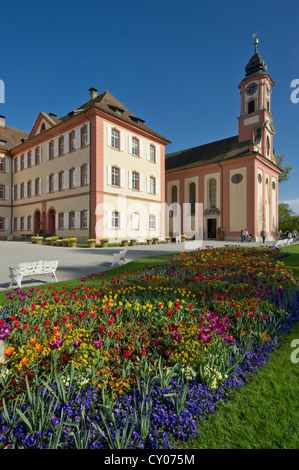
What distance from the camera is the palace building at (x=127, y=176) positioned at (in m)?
24.9

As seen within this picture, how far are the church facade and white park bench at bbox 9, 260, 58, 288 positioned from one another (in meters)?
27.9

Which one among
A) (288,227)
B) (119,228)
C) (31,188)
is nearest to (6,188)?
(31,188)

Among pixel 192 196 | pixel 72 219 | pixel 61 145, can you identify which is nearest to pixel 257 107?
pixel 192 196

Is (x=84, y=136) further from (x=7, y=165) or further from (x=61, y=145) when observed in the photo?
(x=7, y=165)

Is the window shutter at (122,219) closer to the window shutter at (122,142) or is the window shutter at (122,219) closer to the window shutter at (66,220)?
the window shutter at (66,220)

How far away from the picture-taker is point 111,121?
25.1 m

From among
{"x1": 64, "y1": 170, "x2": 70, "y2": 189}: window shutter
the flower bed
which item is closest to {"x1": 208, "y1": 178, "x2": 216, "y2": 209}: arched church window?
{"x1": 64, "y1": 170, "x2": 70, "y2": 189}: window shutter

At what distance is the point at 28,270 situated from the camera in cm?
690

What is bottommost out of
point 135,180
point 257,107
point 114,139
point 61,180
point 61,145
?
point 135,180

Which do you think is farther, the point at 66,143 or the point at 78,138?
the point at 66,143

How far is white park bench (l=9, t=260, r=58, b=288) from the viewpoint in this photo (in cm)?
657

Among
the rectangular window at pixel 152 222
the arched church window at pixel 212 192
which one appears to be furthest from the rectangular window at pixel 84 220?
the arched church window at pixel 212 192

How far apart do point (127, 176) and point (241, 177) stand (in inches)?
587

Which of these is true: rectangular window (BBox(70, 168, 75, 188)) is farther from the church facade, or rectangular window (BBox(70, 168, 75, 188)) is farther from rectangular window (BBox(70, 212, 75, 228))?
the church facade
